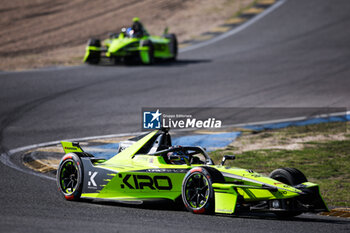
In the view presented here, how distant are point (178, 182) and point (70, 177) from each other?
1.90 m

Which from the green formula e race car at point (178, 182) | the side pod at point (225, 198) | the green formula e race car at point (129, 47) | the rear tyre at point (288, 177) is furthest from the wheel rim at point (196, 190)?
the green formula e race car at point (129, 47)

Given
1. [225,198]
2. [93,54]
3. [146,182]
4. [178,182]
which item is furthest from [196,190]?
[93,54]

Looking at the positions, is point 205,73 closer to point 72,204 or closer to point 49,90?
point 49,90

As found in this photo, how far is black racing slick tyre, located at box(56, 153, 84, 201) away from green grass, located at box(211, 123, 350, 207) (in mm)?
3507

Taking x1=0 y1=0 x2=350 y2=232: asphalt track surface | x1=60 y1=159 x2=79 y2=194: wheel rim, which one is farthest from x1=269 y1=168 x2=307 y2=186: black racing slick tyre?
x1=60 y1=159 x2=79 y2=194: wheel rim

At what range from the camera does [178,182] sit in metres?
8.41

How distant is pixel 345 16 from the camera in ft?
102

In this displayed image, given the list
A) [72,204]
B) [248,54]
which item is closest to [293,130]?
[72,204]

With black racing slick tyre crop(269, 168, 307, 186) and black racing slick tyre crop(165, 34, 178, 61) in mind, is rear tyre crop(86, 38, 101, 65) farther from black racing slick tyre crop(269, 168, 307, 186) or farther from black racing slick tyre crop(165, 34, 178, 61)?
black racing slick tyre crop(269, 168, 307, 186)

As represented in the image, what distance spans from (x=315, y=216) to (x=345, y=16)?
24.1 metres

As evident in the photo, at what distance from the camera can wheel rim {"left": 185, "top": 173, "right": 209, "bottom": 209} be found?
26.7 feet

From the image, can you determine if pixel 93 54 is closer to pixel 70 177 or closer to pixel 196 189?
pixel 70 177

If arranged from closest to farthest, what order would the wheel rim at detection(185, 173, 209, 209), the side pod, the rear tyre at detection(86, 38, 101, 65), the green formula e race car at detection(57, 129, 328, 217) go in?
the side pod, the green formula e race car at detection(57, 129, 328, 217), the wheel rim at detection(185, 173, 209, 209), the rear tyre at detection(86, 38, 101, 65)

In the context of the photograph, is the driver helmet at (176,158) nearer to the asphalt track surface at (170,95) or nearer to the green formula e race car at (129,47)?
the asphalt track surface at (170,95)
